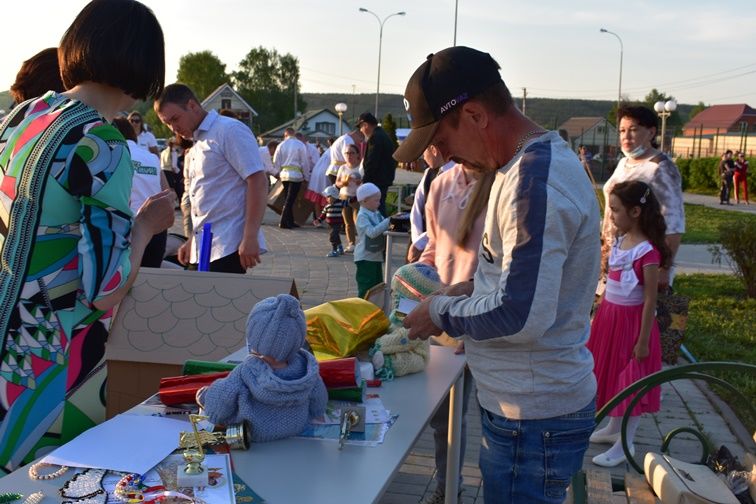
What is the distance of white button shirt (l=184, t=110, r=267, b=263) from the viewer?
4500 mm

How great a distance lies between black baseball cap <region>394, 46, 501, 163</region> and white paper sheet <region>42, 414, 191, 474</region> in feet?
3.22

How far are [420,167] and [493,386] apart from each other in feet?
40.1

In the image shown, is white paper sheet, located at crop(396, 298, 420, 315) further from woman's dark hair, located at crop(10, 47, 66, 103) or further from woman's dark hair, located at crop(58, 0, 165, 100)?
woman's dark hair, located at crop(10, 47, 66, 103)

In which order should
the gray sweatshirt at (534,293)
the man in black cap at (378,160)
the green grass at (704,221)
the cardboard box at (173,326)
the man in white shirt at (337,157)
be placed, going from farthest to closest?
the green grass at (704,221)
the man in white shirt at (337,157)
the man in black cap at (378,160)
the cardboard box at (173,326)
the gray sweatshirt at (534,293)

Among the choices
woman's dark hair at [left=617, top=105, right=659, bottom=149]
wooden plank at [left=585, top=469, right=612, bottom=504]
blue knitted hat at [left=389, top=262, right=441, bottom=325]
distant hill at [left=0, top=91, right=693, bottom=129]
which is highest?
distant hill at [left=0, top=91, right=693, bottom=129]

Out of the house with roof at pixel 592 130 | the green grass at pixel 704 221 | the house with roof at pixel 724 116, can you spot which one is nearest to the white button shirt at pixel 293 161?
the green grass at pixel 704 221

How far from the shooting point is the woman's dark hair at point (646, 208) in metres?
4.56

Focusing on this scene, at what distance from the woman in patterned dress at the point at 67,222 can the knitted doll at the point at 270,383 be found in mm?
373

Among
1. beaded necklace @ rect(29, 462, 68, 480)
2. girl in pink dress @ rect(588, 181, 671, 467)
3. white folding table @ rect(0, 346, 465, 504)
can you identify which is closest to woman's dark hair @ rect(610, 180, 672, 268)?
girl in pink dress @ rect(588, 181, 671, 467)

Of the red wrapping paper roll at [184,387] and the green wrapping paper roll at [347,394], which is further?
the green wrapping paper roll at [347,394]

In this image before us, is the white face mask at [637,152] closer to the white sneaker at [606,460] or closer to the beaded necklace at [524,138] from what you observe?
the white sneaker at [606,460]

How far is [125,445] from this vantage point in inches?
81.7

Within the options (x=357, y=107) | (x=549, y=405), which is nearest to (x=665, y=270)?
(x=549, y=405)

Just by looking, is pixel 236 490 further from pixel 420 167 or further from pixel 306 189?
pixel 306 189
